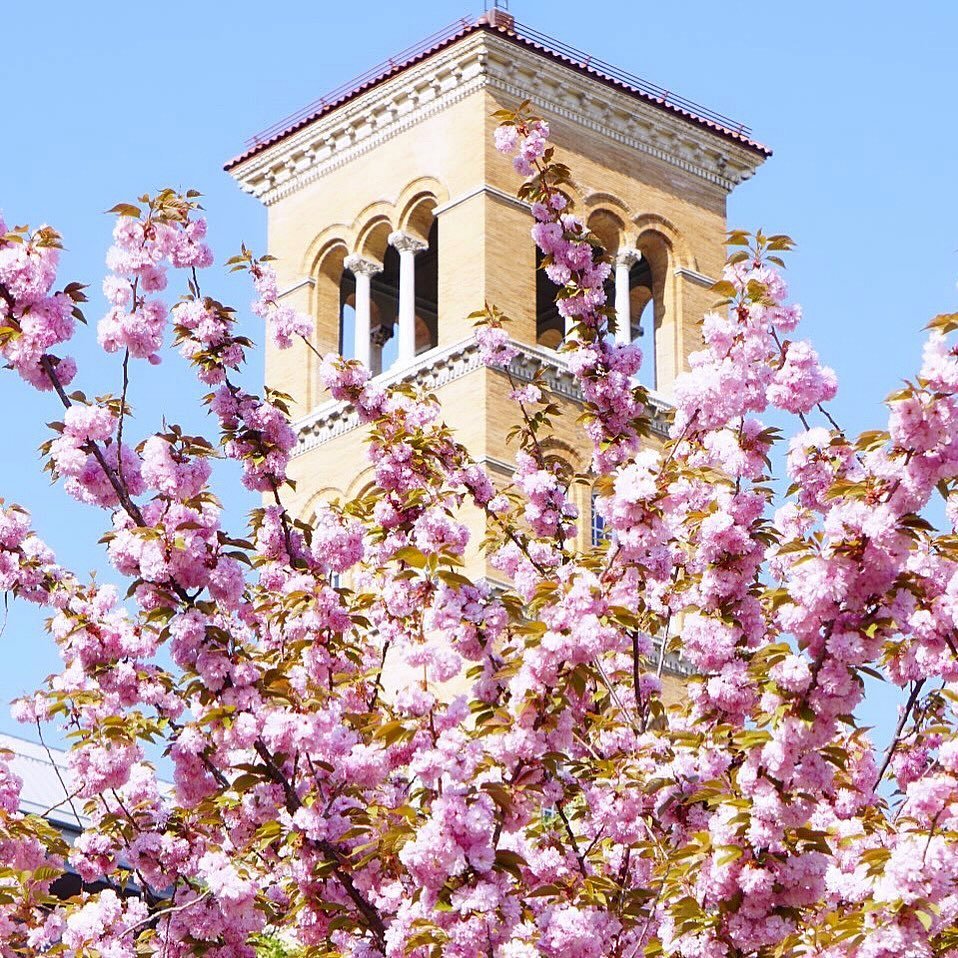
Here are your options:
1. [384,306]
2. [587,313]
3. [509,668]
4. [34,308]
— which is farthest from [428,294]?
[509,668]

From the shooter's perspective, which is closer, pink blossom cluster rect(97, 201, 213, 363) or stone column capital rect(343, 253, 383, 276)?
pink blossom cluster rect(97, 201, 213, 363)

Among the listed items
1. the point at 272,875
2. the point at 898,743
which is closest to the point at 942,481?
the point at 898,743

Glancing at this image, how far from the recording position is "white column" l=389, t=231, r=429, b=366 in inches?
1588

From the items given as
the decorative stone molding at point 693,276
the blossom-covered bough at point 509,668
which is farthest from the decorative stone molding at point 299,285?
the blossom-covered bough at point 509,668

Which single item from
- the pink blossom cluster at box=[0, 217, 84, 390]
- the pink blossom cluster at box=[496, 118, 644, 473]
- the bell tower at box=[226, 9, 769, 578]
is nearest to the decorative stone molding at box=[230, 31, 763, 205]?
the bell tower at box=[226, 9, 769, 578]

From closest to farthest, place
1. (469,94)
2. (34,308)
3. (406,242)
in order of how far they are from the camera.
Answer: (34,308) < (469,94) < (406,242)

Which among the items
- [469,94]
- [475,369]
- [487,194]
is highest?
[469,94]

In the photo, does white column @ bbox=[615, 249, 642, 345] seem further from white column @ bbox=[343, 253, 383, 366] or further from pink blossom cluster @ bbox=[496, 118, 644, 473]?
pink blossom cluster @ bbox=[496, 118, 644, 473]

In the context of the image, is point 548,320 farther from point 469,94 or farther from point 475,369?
point 475,369

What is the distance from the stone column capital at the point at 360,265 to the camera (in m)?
42.2

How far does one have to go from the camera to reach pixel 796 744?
29.8 feet

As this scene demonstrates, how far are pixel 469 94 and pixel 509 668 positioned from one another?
30.7m

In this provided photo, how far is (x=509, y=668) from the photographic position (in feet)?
33.5

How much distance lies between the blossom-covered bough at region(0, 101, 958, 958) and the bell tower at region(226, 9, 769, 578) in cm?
2351
